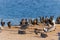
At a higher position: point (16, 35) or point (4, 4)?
point (4, 4)

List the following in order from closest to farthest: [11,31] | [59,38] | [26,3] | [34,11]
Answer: [59,38] < [11,31] < [34,11] < [26,3]

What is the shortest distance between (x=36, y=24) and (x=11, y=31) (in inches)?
129

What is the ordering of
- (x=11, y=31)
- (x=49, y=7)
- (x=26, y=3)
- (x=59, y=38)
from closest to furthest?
(x=59, y=38)
(x=11, y=31)
(x=49, y=7)
(x=26, y=3)

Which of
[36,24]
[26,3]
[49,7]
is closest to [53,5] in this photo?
[49,7]

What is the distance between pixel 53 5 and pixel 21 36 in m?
27.1

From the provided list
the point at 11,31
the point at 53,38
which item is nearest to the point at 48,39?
the point at 53,38

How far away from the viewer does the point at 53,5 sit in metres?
46.0

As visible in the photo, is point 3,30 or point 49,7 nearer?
point 3,30

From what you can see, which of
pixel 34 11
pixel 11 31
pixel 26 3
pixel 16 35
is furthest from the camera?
pixel 26 3

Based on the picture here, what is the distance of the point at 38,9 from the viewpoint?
4334 centimetres

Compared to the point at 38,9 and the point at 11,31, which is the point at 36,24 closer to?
the point at 11,31

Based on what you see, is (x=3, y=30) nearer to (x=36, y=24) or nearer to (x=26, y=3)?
(x=36, y=24)

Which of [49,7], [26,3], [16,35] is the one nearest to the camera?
[16,35]

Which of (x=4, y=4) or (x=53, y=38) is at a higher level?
(x=4, y=4)
